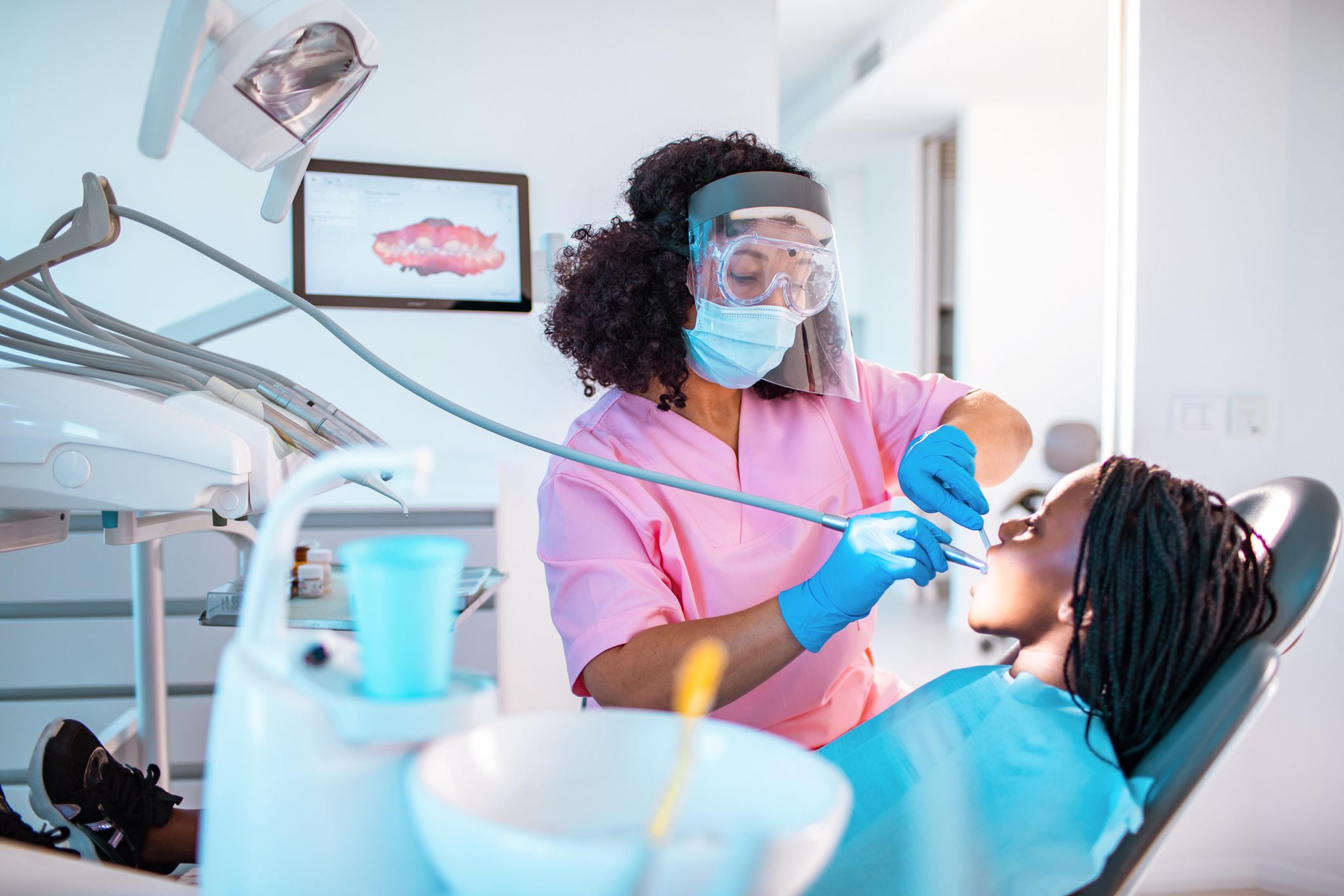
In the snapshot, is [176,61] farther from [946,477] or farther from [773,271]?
[946,477]

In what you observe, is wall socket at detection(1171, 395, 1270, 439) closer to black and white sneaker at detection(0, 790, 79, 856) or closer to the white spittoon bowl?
the white spittoon bowl

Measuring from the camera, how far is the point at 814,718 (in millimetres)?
A: 1230

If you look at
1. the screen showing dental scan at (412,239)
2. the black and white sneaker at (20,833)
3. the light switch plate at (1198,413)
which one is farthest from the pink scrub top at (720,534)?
the screen showing dental scan at (412,239)

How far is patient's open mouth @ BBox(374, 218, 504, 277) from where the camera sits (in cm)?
242

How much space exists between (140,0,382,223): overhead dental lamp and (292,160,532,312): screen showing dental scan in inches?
63.6

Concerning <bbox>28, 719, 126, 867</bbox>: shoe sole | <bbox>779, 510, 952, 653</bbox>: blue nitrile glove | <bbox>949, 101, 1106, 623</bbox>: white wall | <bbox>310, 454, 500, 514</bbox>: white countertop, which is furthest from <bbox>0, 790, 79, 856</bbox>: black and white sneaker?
<bbox>949, 101, 1106, 623</bbox>: white wall

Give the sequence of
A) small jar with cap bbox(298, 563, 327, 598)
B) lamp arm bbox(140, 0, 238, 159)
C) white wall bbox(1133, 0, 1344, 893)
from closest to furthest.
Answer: lamp arm bbox(140, 0, 238, 159), small jar with cap bbox(298, 563, 327, 598), white wall bbox(1133, 0, 1344, 893)

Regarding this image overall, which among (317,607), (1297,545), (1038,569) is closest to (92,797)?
(317,607)

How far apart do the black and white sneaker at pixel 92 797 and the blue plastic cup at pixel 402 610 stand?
0.97 metres

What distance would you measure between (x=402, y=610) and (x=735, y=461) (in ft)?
3.14

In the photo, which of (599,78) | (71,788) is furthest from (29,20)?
(71,788)

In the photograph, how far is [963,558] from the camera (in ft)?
3.31

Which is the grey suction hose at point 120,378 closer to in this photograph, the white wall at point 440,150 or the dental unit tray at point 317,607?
the dental unit tray at point 317,607

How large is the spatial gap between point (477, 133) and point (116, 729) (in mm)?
1817
